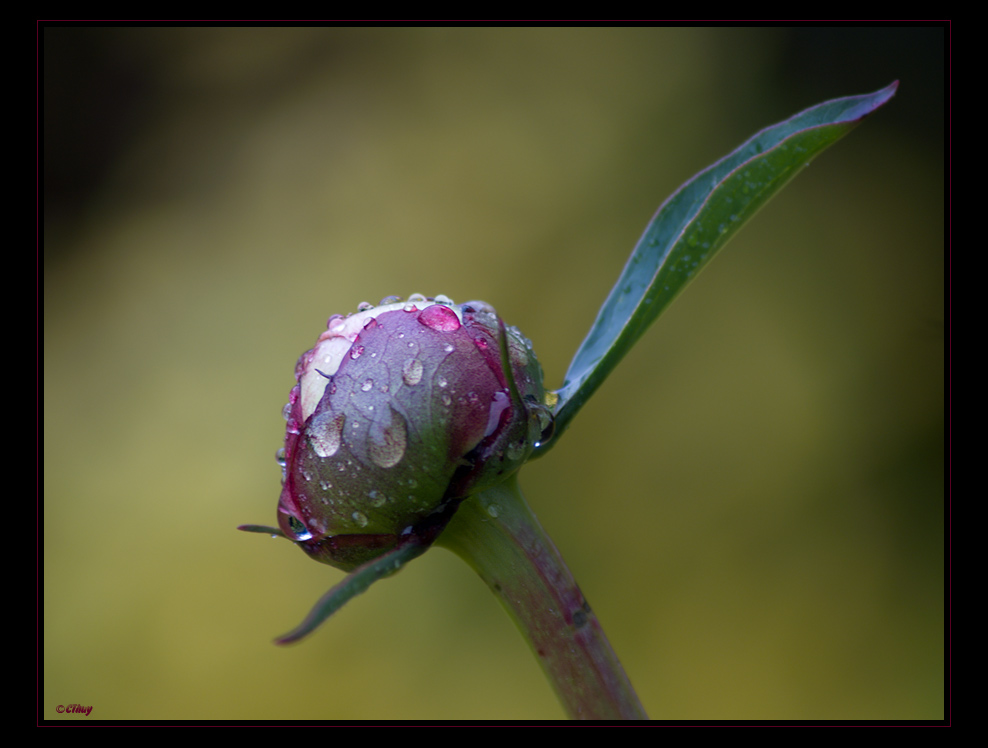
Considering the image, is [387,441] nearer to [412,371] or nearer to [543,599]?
[412,371]

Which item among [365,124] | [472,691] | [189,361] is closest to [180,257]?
[189,361]

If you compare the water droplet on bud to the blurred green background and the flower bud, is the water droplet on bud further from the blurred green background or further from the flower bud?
the blurred green background

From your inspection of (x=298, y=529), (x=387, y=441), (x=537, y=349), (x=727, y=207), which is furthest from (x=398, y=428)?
(x=537, y=349)

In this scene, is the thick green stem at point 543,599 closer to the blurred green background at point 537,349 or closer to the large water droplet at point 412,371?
the large water droplet at point 412,371

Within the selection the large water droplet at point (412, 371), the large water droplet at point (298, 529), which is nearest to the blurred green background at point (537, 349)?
the large water droplet at point (298, 529)

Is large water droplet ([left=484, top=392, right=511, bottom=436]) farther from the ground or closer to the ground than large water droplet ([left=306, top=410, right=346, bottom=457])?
farther from the ground

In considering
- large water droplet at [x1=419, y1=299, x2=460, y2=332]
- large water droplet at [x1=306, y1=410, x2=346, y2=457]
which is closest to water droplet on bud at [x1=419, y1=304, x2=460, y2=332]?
large water droplet at [x1=419, y1=299, x2=460, y2=332]
